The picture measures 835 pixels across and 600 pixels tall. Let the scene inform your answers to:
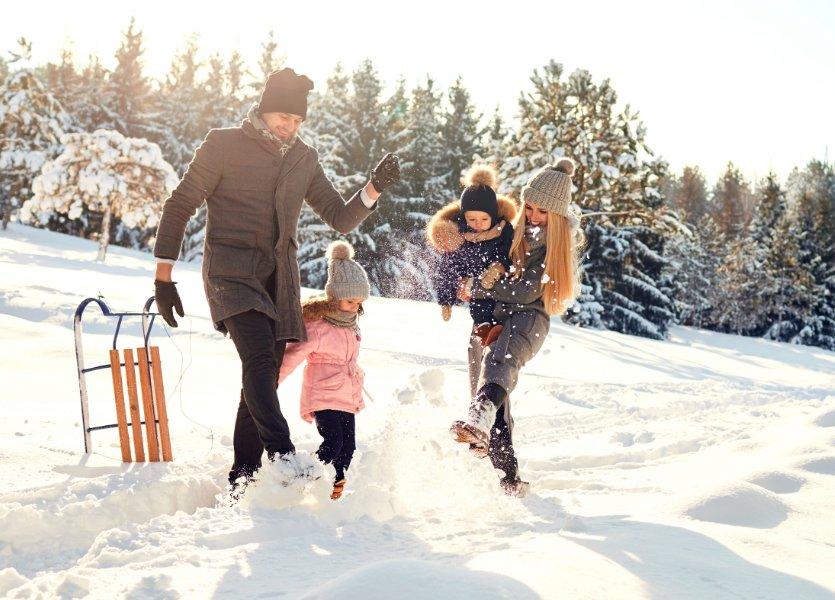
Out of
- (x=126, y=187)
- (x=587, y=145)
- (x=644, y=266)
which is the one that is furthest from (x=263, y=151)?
(x=644, y=266)

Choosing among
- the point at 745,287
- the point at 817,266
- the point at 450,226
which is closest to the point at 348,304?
the point at 450,226

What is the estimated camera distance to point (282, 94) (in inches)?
146

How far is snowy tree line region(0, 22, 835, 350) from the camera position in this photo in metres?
22.3

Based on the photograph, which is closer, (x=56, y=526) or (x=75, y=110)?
(x=56, y=526)

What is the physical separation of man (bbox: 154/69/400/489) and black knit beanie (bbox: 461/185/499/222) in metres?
0.87

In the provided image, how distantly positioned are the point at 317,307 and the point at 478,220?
38.4 inches

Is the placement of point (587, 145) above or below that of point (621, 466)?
above

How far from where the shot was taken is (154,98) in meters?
39.8

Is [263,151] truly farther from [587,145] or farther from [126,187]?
[126,187]

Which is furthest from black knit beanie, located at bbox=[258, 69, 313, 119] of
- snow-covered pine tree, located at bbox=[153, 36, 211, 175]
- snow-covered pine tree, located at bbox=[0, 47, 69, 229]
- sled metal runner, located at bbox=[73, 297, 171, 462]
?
snow-covered pine tree, located at bbox=[153, 36, 211, 175]

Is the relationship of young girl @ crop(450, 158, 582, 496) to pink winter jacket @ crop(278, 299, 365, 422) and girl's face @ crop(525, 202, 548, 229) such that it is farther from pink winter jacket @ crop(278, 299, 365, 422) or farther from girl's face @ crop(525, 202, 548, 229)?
pink winter jacket @ crop(278, 299, 365, 422)

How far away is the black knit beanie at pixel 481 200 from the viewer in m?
4.07

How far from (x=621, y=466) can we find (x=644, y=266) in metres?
28.1

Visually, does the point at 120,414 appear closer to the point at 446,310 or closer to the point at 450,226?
the point at 446,310
